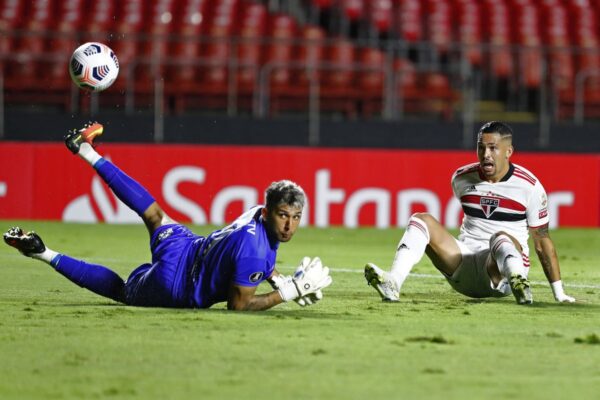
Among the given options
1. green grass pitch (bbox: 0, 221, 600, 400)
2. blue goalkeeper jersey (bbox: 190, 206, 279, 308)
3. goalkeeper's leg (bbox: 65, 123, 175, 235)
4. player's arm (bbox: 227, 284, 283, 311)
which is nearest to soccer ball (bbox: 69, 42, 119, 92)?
green grass pitch (bbox: 0, 221, 600, 400)

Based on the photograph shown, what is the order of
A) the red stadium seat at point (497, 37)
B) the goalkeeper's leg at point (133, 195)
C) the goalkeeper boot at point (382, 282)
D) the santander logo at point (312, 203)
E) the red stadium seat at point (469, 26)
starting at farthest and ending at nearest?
the red stadium seat at point (469, 26) → the red stadium seat at point (497, 37) → the santander logo at point (312, 203) → the goalkeeper boot at point (382, 282) → the goalkeeper's leg at point (133, 195)

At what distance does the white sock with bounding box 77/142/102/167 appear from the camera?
9102mm

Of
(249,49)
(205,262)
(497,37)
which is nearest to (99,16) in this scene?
(249,49)

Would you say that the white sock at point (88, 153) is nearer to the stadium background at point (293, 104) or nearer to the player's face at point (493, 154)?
the player's face at point (493, 154)

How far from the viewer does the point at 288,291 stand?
812 centimetres

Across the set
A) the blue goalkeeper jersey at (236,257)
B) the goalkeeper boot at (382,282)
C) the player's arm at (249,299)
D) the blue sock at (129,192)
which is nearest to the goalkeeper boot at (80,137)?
the blue sock at (129,192)

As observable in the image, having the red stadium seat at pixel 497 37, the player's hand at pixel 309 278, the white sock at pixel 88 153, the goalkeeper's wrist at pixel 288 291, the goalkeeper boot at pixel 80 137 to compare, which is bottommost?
the goalkeeper's wrist at pixel 288 291

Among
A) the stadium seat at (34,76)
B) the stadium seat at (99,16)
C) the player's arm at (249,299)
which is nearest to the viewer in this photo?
the player's arm at (249,299)

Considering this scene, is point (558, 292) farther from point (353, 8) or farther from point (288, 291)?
point (353, 8)

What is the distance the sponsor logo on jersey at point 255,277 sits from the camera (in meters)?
8.04

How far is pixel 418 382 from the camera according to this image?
582cm

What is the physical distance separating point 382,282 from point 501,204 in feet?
3.80

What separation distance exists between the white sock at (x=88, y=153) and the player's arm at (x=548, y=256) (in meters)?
3.31

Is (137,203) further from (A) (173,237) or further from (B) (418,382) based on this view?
(B) (418,382)
